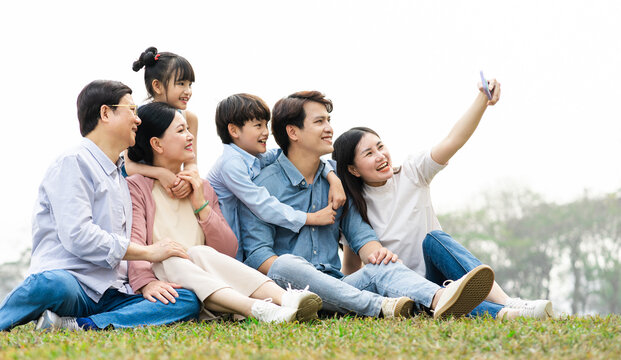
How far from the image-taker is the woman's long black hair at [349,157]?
211 inches

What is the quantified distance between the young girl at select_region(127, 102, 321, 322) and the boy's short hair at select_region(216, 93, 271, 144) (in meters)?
0.51

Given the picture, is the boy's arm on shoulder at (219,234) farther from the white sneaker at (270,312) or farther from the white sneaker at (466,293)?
the white sneaker at (466,293)

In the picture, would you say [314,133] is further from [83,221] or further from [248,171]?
[83,221]

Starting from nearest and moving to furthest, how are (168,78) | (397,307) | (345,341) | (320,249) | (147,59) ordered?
(345,341) → (397,307) → (320,249) → (168,78) → (147,59)

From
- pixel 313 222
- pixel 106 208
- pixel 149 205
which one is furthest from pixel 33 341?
pixel 313 222

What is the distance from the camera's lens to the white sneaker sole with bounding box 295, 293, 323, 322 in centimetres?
394

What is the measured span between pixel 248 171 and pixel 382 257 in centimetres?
130

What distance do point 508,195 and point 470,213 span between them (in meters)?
2.32

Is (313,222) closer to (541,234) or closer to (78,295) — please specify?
(78,295)

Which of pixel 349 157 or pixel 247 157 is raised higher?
pixel 349 157

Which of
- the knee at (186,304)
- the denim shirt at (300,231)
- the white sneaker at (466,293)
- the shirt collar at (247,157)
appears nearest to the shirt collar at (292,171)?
the denim shirt at (300,231)

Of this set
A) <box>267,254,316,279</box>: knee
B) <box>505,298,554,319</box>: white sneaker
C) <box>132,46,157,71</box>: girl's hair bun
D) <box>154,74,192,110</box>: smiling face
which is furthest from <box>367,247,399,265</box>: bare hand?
<box>132,46,157,71</box>: girl's hair bun

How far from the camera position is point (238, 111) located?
541 cm

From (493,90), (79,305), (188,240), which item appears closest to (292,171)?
(188,240)
